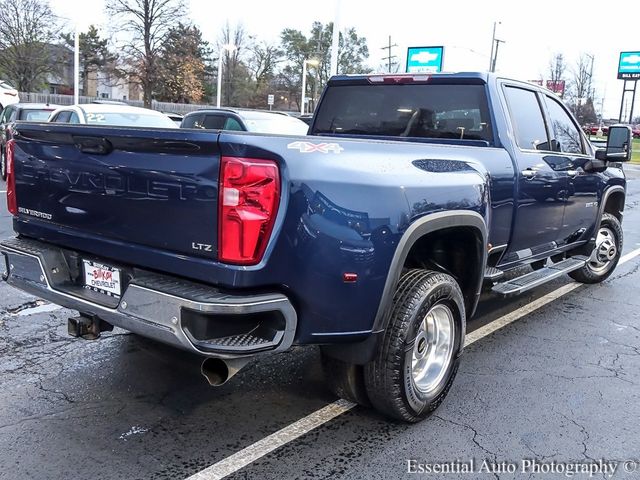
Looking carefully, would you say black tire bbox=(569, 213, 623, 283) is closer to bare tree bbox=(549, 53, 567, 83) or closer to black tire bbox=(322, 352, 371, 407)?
black tire bbox=(322, 352, 371, 407)

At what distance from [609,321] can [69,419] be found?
465cm

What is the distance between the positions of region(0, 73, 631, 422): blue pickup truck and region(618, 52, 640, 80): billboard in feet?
174

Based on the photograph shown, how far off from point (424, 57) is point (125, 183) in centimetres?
3370

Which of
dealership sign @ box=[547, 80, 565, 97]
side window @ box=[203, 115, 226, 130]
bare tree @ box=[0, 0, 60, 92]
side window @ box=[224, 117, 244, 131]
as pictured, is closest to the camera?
side window @ box=[224, 117, 244, 131]

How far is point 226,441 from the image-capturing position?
328 centimetres

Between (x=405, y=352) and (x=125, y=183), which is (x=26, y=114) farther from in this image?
(x=405, y=352)

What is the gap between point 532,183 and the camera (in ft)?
15.4

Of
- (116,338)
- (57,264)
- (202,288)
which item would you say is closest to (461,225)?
(202,288)

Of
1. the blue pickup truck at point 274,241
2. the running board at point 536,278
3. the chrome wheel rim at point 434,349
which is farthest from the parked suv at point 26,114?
the chrome wheel rim at point 434,349

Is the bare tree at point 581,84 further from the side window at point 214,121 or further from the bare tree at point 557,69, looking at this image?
the side window at point 214,121

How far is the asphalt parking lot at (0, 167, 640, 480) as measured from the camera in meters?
3.09

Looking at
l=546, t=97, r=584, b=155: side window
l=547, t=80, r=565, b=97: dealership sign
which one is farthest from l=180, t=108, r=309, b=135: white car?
l=547, t=80, r=565, b=97: dealership sign

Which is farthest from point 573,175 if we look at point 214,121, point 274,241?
point 214,121

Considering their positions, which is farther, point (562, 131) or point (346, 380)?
point (562, 131)
